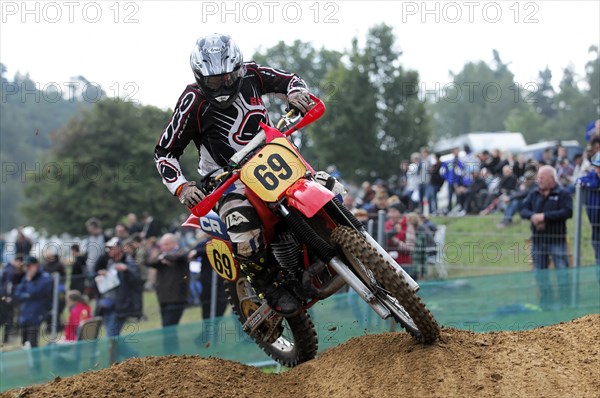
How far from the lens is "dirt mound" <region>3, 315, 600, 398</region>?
17.6 feet

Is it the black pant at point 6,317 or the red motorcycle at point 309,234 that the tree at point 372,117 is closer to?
the black pant at point 6,317

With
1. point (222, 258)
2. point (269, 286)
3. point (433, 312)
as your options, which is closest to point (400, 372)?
point (269, 286)

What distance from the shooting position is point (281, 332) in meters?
7.73

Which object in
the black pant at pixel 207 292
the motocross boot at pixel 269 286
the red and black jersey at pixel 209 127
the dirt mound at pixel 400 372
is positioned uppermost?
the red and black jersey at pixel 209 127

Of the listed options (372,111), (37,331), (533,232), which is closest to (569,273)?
(533,232)

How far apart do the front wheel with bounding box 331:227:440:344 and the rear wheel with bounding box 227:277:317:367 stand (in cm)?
139

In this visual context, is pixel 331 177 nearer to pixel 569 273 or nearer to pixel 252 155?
pixel 252 155

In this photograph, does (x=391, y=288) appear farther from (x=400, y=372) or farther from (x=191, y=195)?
(x=191, y=195)

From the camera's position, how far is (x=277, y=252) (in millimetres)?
6637

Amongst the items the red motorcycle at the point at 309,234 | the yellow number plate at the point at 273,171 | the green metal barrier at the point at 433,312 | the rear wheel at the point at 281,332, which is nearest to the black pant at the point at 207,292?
the green metal barrier at the point at 433,312

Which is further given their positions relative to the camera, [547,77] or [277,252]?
[547,77]

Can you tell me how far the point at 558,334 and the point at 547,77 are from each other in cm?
9680

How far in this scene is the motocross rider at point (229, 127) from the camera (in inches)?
260

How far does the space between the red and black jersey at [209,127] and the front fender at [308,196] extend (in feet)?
3.39
